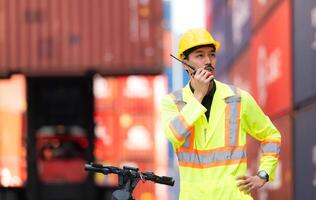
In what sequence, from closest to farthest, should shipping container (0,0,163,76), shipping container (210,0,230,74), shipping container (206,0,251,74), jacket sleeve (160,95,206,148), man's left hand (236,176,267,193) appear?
→ jacket sleeve (160,95,206,148)
man's left hand (236,176,267,193)
shipping container (206,0,251,74)
shipping container (0,0,163,76)
shipping container (210,0,230,74)

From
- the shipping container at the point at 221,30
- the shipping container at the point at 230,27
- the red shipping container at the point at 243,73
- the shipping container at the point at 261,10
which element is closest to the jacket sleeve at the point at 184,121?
the shipping container at the point at 261,10

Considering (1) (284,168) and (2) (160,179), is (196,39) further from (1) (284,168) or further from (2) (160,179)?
(1) (284,168)

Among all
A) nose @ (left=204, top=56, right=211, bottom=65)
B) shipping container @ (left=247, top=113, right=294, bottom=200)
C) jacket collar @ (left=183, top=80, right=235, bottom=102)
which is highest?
nose @ (left=204, top=56, right=211, bottom=65)

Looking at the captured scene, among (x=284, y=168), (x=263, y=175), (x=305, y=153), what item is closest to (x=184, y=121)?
(x=263, y=175)

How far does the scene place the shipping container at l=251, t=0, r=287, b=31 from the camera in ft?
30.6

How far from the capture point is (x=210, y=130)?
13.4 ft

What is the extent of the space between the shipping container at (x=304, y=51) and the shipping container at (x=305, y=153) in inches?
5.8

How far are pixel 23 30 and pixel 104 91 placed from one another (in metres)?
7.20

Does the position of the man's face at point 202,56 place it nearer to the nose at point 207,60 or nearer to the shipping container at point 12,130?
the nose at point 207,60

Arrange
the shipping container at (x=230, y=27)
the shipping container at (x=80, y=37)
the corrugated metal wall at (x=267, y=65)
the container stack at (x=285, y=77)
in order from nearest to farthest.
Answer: the container stack at (x=285, y=77)
the corrugated metal wall at (x=267, y=65)
the shipping container at (x=230, y=27)
the shipping container at (x=80, y=37)

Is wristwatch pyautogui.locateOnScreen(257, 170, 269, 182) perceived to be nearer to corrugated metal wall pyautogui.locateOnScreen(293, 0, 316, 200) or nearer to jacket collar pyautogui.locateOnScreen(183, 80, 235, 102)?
jacket collar pyautogui.locateOnScreen(183, 80, 235, 102)

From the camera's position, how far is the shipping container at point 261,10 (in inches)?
367

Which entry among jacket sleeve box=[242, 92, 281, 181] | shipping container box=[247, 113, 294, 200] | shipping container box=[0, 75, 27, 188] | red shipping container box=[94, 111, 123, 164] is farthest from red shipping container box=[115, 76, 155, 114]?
jacket sleeve box=[242, 92, 281, 181]

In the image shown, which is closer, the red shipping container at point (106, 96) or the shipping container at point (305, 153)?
the shipping container at point (305, 153)
